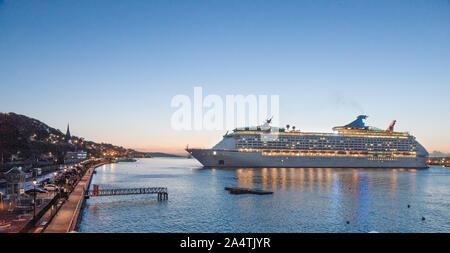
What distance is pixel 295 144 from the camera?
93438 mm

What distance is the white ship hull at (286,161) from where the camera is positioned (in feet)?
274

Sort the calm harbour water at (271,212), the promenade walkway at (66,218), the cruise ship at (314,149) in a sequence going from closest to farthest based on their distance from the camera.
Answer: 1. the promenade walkway at (66,218)
2. the calm harbour water at (271,212)
3. the cruise ship at (314,149)

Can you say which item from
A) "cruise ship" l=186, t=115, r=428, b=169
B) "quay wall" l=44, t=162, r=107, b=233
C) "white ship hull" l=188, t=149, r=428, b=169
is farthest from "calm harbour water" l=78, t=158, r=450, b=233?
"cruise ship" l=186, t=115, r=428, b=169

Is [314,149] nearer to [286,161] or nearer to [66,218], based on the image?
[286,161]

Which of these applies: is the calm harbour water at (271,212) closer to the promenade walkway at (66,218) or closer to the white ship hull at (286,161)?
the promenade walkway at (66,218)

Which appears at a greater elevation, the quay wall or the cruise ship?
the cruise ship

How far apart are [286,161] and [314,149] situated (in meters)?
9.90

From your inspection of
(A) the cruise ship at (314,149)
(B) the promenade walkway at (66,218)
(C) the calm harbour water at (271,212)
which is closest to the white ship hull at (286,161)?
(A) the cruise ship at (314,149)

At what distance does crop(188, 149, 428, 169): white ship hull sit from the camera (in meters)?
83.6

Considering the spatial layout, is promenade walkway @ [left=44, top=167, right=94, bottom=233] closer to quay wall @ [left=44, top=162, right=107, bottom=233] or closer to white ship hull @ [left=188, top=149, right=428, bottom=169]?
quay wall @ [left=44, top=162, right=107, bottom=233]

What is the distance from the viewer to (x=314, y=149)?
94062mm

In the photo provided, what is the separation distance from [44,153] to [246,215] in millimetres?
100339

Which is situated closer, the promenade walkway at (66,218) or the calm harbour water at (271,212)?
the promenade walkway at (66,218)
